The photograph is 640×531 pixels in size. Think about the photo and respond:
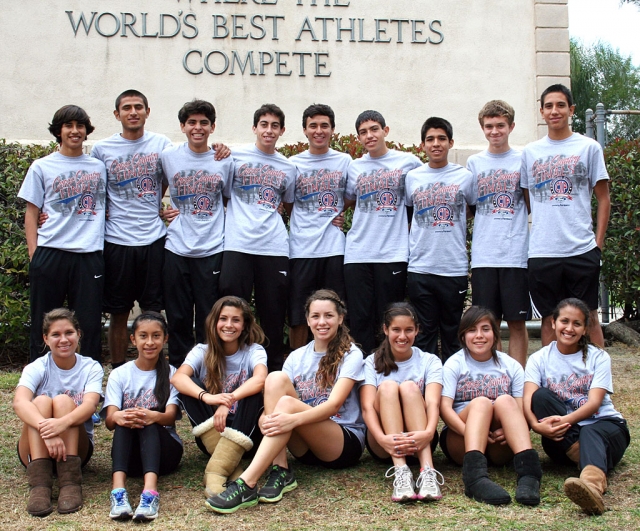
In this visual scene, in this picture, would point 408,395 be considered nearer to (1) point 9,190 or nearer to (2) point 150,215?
(2) point 150,215

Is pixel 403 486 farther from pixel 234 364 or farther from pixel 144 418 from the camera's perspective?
pixel 144 418

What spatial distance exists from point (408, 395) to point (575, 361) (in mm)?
920

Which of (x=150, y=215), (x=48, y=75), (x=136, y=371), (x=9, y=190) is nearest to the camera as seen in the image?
(x=136, y=371)

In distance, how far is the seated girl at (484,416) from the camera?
3.50m

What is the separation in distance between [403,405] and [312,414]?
466 millimetres

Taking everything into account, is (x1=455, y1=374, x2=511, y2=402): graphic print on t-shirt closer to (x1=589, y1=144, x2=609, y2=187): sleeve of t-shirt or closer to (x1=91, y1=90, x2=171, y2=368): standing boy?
(x1=589, y1=144, x2=609, y2=187): sleeve of t-shirt

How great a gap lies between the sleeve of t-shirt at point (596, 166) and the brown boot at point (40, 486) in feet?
11.6

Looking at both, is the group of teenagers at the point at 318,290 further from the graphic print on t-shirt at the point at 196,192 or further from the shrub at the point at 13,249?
the shrub at the point at 13,249

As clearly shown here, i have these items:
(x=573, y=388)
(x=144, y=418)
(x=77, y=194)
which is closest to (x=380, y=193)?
(x=573, y=388)

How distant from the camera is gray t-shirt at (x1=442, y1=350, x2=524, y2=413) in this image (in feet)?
13.0

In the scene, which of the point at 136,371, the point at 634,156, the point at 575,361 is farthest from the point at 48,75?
the point at 575,361

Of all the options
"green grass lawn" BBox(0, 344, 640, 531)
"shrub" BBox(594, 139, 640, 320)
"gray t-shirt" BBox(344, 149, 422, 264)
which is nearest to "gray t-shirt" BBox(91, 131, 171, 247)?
"gray t-shirt" BBox(344, 149, 422, 264)

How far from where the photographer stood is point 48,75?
845cm

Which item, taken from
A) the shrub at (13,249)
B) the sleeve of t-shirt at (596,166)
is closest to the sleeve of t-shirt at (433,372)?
the sleeve of t-shirt at (596,166)
